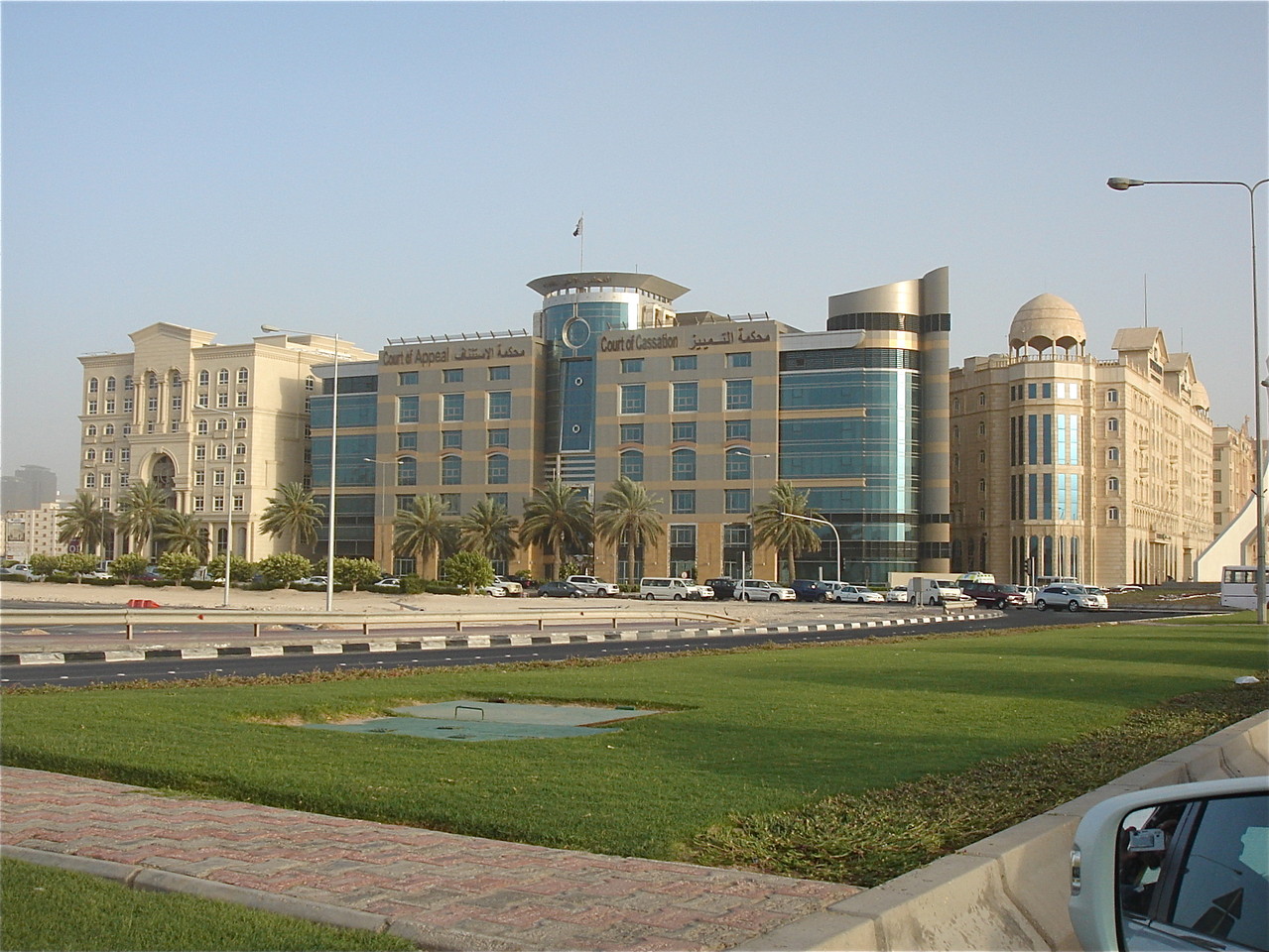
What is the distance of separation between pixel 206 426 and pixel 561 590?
48.9 metres

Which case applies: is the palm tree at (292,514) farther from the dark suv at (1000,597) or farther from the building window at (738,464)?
the dark suv at (1000,597)

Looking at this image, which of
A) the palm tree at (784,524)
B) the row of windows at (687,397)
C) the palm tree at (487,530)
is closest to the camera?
the palm tree at (784,524)

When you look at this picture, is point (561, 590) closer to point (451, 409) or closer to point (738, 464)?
point (738, 464)

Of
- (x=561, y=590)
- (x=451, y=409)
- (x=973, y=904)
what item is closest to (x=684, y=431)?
(x=561, y=590)

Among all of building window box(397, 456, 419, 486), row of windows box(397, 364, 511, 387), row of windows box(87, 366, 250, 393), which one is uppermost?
row of windows box(87, 366, 250, 393)

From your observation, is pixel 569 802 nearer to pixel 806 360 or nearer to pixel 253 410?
pixel 806 360

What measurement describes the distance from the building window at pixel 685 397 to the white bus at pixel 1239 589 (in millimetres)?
44631

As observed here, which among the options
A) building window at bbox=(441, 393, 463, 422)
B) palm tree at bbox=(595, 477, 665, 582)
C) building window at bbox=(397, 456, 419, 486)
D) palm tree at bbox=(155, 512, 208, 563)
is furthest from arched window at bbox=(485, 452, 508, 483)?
palm tree at bbox=(155, 512, 208, 563)

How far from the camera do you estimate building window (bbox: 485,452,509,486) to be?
107000 millimetres

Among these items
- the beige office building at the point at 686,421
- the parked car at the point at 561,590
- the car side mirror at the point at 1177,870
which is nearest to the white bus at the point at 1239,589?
the beige office building at the point at 686,421

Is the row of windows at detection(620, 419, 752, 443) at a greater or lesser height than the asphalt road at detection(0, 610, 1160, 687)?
greater

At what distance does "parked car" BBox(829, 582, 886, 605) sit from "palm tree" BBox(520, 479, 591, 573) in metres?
21.5

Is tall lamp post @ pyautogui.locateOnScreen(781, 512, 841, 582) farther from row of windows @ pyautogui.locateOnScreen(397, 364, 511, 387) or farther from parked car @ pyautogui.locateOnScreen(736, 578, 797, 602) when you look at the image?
row of windows @ pyautogui.locateOnScreen(397, 364, 511, 387)

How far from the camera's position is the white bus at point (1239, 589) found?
64375 mm
